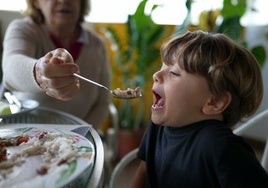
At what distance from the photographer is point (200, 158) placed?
695 mm

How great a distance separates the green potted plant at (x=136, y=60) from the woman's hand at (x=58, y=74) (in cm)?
130

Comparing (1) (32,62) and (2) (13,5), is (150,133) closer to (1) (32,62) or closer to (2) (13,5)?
(1) (32,62)

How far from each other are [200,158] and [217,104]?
133 mm

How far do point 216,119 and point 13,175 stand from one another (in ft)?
1.51

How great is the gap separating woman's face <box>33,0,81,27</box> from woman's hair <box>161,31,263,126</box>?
0.63 m

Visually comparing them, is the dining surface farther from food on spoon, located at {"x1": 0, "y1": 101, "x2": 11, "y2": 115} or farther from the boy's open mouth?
the boy's open mouth

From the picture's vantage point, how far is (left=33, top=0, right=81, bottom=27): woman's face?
4.02 ft

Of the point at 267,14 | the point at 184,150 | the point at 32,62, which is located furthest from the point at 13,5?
the point at 267,14

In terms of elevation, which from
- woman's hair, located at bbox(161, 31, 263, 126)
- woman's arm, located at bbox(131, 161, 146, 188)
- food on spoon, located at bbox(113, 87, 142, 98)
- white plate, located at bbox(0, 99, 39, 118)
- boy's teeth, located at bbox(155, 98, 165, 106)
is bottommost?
woman's arm, located at bbox(131, 161, 146, 188)

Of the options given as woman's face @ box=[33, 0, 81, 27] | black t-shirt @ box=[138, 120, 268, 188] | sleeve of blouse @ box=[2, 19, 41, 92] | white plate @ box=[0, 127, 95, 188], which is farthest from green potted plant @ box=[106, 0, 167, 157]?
white plate @ box=[0, 127, 95, 188]

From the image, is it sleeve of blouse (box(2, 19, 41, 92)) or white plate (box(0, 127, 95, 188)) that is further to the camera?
sleeve of blouse (box(2, 19, 41, 92))

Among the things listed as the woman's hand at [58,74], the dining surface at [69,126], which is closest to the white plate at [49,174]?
the dining surface at [69,126]

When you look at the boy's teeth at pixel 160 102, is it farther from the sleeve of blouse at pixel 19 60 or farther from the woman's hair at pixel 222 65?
the sleeve of blouse at pixel 19 60

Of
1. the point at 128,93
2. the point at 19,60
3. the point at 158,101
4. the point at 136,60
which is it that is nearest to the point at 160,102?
the point at 158,101
